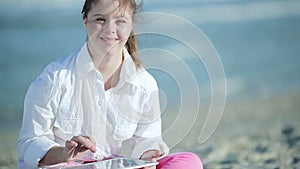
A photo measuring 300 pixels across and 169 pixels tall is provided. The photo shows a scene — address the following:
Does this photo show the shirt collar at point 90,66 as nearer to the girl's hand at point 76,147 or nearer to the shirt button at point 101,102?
the shirt button at point 101,102

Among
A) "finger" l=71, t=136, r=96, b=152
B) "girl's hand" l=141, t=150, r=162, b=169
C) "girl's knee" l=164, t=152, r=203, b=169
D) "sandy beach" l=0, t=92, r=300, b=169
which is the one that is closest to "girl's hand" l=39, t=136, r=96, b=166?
"finger" l=71, t=136, r=96, b=152

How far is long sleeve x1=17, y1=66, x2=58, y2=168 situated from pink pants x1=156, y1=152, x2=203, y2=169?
0.29 meters

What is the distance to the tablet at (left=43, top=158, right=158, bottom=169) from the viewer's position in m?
1.49

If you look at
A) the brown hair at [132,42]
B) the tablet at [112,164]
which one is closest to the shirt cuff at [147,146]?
the tablet at [112,164]

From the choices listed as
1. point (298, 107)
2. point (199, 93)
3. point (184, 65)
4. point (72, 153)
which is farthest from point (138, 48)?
point (298, 107)

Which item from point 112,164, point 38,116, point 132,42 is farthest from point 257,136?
point 38,116

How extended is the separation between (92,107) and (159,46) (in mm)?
286

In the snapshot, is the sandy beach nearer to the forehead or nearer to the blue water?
the blue water

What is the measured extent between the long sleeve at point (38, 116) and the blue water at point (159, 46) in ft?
0.77

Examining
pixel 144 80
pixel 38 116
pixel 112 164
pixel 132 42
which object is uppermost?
pixel 132 42

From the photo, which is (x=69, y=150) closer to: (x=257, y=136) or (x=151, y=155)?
(x=151, y=155)

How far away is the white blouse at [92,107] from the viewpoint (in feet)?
5.28

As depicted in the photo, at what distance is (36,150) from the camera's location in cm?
155

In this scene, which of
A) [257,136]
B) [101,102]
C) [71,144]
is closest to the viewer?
[71,144]
